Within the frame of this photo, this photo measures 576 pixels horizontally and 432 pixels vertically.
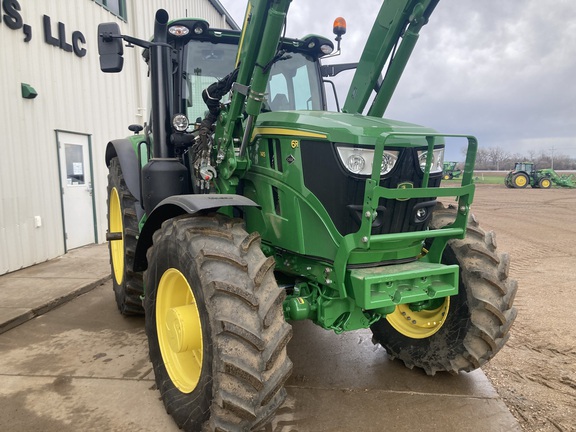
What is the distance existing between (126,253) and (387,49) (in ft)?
9.41

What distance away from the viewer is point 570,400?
2.98 m

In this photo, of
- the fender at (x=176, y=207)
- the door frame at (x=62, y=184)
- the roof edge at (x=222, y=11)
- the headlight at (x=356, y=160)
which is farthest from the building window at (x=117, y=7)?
the headlight at (x=356, y=160)

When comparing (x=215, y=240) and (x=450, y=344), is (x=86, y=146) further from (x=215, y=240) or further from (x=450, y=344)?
(x=450, y=344)

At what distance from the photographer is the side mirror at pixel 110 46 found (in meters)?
2.99

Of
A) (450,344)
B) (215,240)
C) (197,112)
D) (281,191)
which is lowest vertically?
(450,344)

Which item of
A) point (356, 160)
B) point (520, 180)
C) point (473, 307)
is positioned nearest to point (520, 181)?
point (520, 180)

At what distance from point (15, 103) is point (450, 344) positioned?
654cm

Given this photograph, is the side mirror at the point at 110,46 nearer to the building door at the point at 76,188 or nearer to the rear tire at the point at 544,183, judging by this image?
the building door at the point at 76,188

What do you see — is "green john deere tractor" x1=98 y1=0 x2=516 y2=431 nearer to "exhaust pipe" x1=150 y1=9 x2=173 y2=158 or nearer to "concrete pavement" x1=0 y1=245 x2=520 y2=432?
"exhaust pipe" x1=150 y1=9 x2=173 y2=158

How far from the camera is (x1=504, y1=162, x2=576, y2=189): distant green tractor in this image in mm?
28312

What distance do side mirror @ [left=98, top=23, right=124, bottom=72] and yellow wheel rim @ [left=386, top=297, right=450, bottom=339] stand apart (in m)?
→ 2.70

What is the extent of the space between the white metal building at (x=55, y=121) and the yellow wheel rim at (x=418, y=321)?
558 cm

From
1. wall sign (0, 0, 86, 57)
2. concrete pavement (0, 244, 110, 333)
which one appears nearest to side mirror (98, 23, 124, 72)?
concrete pavement (0, 244, 110, 333)

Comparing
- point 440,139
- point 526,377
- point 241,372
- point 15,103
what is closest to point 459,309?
point 526,377
